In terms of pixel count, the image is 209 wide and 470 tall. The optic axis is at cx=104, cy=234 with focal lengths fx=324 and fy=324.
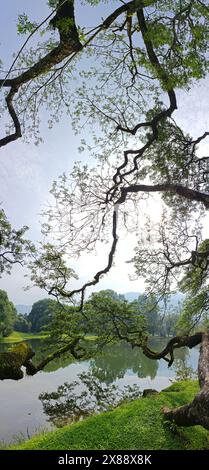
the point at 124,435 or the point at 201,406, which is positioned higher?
the point at 201,406

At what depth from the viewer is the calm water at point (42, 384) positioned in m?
14.6

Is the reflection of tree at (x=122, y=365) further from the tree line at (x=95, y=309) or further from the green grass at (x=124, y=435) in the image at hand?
the green grass at (x=124, y=435)

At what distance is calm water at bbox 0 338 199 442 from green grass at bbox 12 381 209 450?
92.9 inches

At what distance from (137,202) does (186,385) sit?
35.0 ft

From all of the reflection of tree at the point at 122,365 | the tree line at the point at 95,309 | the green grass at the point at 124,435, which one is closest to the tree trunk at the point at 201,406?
the green grass at the point at 124,435

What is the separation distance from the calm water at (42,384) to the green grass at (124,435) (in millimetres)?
2360

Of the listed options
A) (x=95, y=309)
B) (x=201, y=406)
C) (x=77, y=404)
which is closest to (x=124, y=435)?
(x=95, y=309)

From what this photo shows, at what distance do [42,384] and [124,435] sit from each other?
16.4m

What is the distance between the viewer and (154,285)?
1047 cm

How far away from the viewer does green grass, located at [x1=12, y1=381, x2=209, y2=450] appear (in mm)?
8078

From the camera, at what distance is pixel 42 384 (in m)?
23.4

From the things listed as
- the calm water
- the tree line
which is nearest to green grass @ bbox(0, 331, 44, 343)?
the tree line

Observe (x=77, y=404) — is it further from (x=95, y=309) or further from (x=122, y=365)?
(x=122, y=365)
